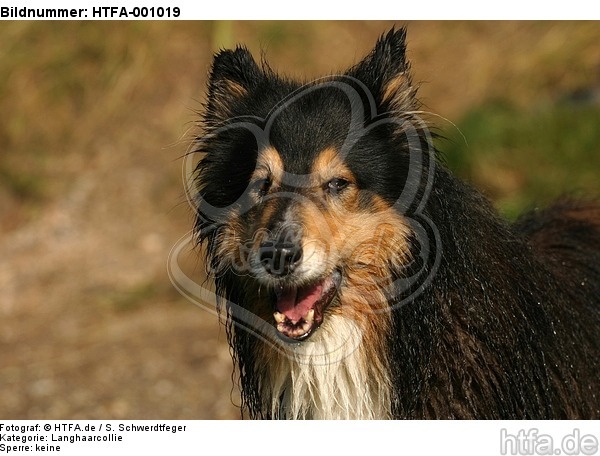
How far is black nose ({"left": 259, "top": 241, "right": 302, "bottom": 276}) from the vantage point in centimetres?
430

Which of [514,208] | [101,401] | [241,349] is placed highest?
[514,208]

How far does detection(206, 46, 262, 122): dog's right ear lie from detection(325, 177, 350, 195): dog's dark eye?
69cm

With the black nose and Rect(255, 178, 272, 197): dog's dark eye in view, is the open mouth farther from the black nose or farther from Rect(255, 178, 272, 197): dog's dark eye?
Rect(255, 178, 272, 197): dog's dark eye

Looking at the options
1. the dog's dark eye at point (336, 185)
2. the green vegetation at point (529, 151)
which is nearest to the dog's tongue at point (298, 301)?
the dog's dark eye at point (336, 185)

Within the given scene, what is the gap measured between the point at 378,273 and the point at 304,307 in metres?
0.36

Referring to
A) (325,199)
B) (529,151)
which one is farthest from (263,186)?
(529,151)

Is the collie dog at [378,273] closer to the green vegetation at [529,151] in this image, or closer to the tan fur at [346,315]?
the tan fur at [346,315]

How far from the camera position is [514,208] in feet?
29.7

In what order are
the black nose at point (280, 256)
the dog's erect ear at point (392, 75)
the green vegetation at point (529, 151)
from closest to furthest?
the black nose at point (280, 256) < the dog's erect ear at point (392, 75) < the green vegetation at point (529, 151)

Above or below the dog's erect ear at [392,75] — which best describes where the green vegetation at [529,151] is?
above

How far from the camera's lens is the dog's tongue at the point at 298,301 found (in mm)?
4492

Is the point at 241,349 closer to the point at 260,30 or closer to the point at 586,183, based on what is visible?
the point at 586,183

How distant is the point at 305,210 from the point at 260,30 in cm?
783

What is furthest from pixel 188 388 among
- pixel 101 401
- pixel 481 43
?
pixel 481 43
